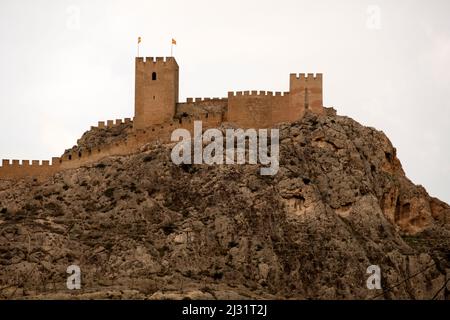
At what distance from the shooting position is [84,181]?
83250 millimetres

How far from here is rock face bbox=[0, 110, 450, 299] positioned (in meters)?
75.4

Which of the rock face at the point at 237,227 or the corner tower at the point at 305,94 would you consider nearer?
the rock face at the point at 237,227

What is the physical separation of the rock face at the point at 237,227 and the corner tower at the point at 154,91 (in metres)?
2.96

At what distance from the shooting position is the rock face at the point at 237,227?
247 ft

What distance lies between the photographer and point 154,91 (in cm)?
8688

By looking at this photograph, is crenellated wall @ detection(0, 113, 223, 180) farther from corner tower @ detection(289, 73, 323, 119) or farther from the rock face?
corner tower @ detection(289, 73, 323, 119)

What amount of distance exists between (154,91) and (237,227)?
13.2 m

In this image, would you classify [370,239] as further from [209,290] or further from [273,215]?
[209,290]

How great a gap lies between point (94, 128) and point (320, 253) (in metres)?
22.8

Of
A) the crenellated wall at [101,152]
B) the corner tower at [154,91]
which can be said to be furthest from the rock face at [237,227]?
the corner tower at [154,91]

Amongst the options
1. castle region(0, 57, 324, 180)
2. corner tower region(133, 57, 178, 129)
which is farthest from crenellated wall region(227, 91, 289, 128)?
corner tower region(133, 57, 178, 129)

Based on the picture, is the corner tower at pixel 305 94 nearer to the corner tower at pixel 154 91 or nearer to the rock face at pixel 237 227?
the rock face at pixel 237 227
